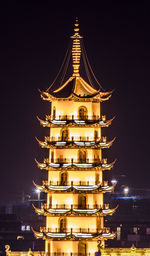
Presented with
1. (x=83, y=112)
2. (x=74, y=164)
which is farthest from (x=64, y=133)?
(x=74, y=164)

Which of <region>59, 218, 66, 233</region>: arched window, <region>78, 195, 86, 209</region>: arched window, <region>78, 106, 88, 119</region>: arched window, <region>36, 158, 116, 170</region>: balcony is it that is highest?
<region>78, 106, 88, 119</region>: arched window

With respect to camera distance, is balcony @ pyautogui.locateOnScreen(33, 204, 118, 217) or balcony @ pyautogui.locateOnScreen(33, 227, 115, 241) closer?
balcony @ pyautogui.locateOnScreen(33, 227, 115, 241)

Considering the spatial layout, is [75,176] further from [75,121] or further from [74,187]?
[75,121]

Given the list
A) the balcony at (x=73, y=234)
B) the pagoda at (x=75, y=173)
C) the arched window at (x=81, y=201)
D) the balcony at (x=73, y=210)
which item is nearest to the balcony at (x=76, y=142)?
the pagoda at (x=75, y=173)

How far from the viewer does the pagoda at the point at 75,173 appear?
219 feet

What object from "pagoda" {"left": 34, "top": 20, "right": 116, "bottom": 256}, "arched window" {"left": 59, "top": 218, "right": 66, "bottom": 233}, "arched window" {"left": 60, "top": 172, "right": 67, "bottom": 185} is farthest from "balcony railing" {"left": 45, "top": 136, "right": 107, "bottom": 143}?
"arched window" {"left": 59, "top": 218, "right": 66, "bottom": 233}

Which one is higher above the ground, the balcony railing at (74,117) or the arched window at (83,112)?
the arched window at (83,112)

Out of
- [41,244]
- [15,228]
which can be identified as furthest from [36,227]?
[41,244]

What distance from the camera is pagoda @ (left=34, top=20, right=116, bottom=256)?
66625 millimetres

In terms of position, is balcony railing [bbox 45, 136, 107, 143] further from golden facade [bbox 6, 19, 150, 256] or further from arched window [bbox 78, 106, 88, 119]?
arched window [bbox 78, 106, 88, 119]

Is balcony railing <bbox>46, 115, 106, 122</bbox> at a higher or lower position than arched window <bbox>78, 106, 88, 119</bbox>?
lower

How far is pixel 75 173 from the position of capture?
67750 millimetres

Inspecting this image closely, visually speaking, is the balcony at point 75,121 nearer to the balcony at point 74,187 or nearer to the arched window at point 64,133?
the arched window at point 64,133

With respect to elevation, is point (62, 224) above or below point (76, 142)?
below
